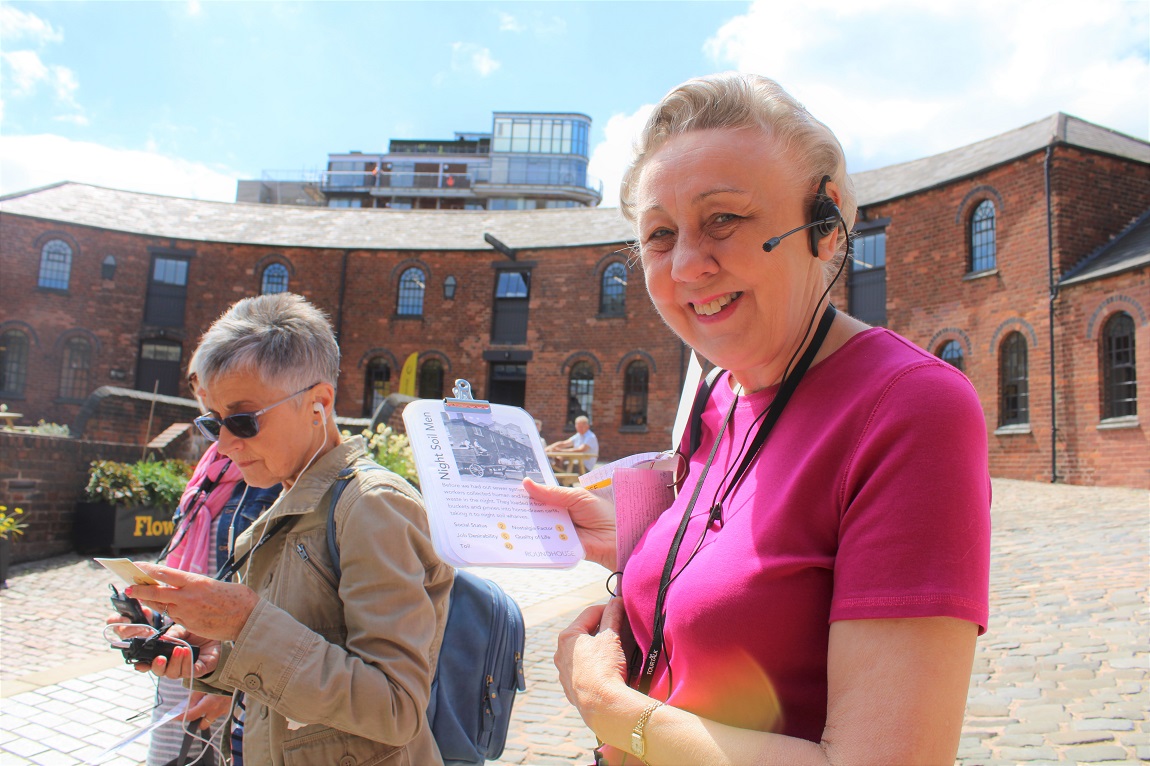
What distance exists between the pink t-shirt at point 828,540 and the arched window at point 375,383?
2744cm

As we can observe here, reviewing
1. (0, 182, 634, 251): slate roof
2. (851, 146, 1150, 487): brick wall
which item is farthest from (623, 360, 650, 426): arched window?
(851, 146, 1150, 487): brick wall

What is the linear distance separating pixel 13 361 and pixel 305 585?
103ft

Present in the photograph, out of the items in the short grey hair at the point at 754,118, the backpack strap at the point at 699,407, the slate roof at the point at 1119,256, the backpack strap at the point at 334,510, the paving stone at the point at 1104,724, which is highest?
the slate roof at the point at 1119,256

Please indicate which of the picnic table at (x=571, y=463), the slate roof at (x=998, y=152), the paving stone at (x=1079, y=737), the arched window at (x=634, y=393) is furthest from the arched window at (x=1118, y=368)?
the paving stone at (x=1079, y=737)

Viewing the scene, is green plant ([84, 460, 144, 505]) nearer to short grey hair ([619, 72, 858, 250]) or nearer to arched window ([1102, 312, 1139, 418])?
short grey hair ([619, 72, 858, 250])

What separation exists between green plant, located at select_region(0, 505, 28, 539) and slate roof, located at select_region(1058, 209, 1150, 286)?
63.8ft

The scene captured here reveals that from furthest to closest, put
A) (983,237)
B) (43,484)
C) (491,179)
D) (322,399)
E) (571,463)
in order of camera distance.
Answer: (491,179) < (983,237) < (571,463) < (43,484) < (322,399)

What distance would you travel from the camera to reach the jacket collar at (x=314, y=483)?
212 cm

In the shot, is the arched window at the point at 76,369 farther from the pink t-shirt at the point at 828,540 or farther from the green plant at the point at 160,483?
the pink t-shirt at the point at 828,540

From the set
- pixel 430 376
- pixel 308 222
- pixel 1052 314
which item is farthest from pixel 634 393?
pixel 308 222

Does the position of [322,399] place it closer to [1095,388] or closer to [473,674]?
[473,674]

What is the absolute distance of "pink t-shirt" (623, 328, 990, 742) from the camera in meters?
0.95

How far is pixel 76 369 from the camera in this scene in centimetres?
2683

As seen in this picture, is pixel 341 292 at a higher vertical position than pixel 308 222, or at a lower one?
lower
